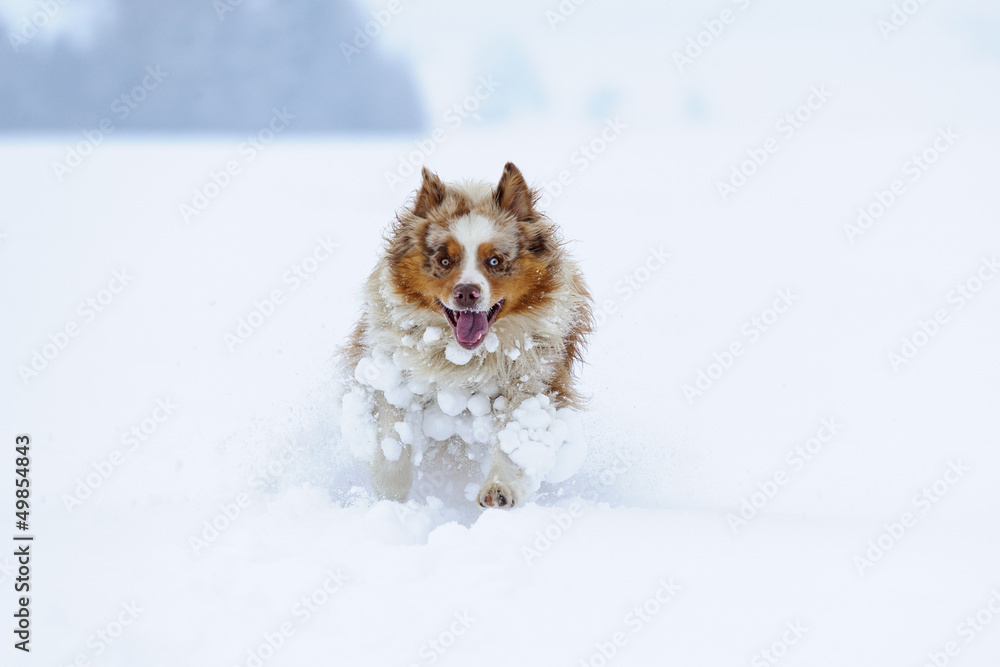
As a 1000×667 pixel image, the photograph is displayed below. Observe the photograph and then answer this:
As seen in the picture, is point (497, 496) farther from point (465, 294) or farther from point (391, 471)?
point (465, 294)

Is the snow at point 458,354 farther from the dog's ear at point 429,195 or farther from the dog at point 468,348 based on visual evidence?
the dog's ear at point 429,195

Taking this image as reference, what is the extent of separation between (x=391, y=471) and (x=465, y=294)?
0.99 meters

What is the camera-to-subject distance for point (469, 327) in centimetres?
396

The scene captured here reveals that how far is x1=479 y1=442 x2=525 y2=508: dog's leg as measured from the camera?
147 inches

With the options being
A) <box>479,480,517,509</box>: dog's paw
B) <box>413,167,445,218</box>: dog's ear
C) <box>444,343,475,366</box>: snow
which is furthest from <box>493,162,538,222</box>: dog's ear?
<box>479,480,517,509</box>: dog's paw

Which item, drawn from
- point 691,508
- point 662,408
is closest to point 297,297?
point 662,408

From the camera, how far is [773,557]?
3.11 meters

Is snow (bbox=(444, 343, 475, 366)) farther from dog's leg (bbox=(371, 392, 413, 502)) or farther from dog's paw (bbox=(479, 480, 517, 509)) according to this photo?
dog's paw (bbox=(479, 480, 517, 509))

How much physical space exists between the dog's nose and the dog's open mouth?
118mm

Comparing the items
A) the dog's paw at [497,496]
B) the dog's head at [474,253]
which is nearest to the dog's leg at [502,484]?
the dog's paw at [497,496]

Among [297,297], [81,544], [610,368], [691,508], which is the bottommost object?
[297,297]

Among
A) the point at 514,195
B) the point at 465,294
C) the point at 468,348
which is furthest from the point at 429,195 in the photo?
the point at 468,348

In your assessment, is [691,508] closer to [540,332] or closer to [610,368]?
[540,332]

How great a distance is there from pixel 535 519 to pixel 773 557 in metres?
0.91
